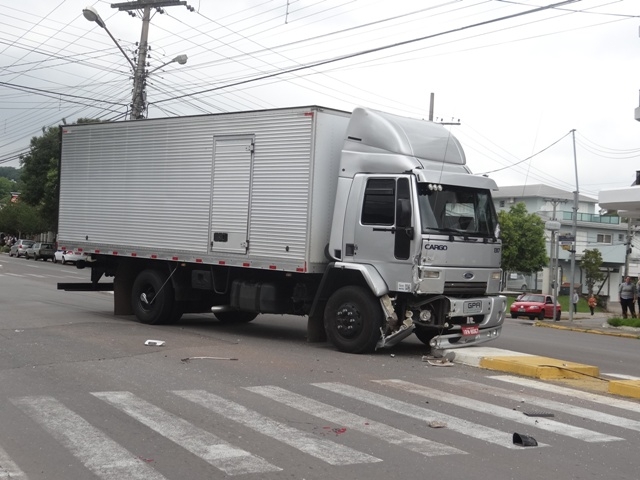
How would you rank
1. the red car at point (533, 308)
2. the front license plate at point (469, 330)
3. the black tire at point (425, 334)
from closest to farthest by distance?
the front license plate at point (469, 330) < the black tire at point (425, 334) < the red car at point (533, 308)

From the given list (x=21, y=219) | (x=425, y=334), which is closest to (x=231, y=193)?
(x=425, y=334)

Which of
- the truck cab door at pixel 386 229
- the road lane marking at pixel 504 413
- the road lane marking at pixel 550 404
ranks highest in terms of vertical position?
the truck cab door at pixel 386 229

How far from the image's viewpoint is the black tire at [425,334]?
1414 cm

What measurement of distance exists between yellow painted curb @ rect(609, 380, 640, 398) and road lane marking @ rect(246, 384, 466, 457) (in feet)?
12.9

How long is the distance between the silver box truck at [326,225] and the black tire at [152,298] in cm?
4

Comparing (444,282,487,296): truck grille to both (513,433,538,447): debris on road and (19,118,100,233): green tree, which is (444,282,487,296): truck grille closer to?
(513,433,538,447): debris on road

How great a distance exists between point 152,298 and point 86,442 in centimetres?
996

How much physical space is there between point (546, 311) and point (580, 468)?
98.4 ft

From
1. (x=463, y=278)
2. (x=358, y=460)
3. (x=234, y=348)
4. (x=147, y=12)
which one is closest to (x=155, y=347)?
(x=234, y=348)

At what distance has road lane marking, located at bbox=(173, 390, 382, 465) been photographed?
21.7 feet

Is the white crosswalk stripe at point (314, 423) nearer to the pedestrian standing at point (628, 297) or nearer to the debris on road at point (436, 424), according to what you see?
the debris on road at point (436, 424)

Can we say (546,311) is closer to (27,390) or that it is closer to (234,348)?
(234,348)

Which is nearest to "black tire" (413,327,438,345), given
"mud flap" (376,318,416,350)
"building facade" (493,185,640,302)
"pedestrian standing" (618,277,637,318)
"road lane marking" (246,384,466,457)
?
"mud flap" (376,318,416,350)

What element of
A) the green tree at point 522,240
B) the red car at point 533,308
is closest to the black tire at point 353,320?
the red car at point 533,308
